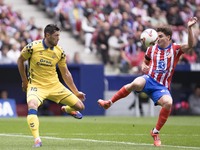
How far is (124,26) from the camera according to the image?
104 feet

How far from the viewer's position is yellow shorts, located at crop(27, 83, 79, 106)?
13719mm

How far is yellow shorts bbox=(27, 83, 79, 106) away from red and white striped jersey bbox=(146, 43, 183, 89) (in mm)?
1589

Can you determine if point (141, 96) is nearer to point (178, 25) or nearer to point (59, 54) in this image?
point (178, 25)

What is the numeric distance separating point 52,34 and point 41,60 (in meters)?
0.59

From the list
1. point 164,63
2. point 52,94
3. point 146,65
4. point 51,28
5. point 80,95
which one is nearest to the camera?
point 51,28

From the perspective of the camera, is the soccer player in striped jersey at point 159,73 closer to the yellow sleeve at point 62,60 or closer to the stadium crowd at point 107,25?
the yellow sleeve at point 62,60

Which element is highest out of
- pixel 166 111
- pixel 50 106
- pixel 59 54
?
pixel 59 54

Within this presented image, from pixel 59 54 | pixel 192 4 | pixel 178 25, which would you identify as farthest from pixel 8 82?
pixel 59 54

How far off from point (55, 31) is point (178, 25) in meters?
20.6

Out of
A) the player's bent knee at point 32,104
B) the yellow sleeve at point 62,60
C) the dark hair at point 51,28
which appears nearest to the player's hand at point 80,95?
the yellow sleeve at point 62,60

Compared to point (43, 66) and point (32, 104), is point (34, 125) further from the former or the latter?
point (43, 66)

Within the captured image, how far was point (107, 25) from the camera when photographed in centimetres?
3030

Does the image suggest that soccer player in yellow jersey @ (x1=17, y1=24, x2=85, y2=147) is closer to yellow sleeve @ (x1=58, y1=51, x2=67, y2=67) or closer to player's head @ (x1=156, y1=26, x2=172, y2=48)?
yellow sleeve @ (x1=58, y1=51, x2=67, y2=67)

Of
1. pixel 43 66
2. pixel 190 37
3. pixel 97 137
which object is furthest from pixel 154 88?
pixel 97 137
